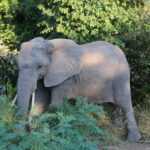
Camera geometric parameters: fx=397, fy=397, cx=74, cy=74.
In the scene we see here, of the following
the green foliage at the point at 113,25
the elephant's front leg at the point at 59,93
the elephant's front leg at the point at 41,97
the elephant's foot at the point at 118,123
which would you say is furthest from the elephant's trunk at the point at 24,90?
the green foliage at the point at 113,25

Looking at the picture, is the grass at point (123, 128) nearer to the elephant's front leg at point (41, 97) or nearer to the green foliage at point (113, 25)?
the green foliage at point (113, 25)

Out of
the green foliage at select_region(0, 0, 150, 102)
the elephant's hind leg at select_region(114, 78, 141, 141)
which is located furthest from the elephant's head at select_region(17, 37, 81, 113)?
the green foliage at select_region(0, 0, 150, 102)

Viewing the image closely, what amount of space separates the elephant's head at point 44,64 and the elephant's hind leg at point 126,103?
739 millimetres

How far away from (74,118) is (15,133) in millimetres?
780

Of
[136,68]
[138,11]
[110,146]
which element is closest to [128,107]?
[110,146]

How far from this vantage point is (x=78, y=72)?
5848 mm

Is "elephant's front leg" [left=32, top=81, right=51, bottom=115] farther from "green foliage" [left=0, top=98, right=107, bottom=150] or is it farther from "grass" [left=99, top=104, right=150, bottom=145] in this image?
"grass" [left=99, top=104, right=150, bottom=145]

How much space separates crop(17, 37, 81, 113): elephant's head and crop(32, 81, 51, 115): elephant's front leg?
364 millimetres

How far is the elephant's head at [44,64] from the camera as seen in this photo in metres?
5.29

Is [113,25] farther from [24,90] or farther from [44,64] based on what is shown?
[24,90]

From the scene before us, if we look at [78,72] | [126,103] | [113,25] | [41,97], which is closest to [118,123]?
[126,103]

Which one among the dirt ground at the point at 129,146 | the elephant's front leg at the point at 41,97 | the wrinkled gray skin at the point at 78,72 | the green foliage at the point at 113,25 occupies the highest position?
the green foliage at the point at 113,25

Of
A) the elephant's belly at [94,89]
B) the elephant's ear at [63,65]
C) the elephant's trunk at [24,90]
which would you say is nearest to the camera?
the elephant's trunk at [24,90]

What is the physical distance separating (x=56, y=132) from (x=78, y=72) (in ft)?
4.63
